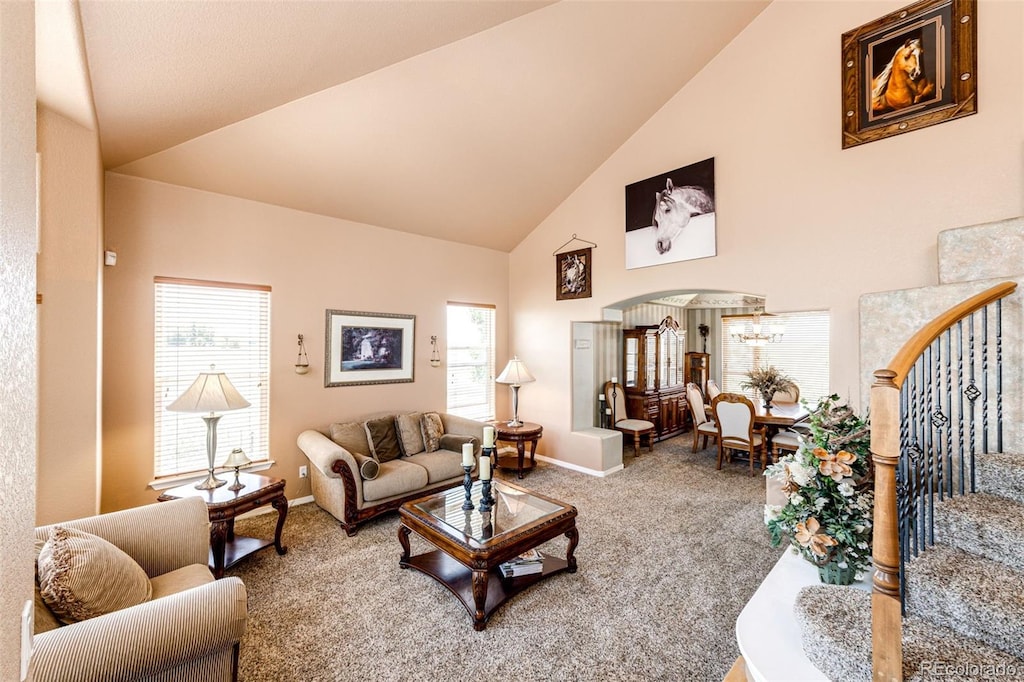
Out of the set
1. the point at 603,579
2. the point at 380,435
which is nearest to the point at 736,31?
the point at 603,579

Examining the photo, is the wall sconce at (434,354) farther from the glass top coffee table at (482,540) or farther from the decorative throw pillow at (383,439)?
the glass top coffee table at (482,540)

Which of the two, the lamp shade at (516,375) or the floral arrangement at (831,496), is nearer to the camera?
the floral arrangement at (831,496)

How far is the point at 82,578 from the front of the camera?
5.10ft

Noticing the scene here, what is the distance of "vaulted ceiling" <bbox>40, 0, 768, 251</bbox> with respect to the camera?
86.8 inches

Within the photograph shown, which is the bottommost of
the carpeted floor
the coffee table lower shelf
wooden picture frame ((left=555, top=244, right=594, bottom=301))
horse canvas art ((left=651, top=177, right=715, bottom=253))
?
the carpeted floor

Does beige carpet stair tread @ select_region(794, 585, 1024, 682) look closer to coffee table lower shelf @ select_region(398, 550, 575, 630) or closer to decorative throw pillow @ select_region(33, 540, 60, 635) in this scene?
coffee table lower shelf @ select_region(398, 550, 575, 630)

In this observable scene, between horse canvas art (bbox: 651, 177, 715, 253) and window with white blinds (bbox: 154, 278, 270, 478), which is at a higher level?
horse canvas art (bbox: 651, 177, 715, 253)

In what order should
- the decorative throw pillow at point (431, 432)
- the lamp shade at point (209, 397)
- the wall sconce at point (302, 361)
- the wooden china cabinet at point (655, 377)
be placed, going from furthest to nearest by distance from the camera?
the wooden china cabinet at point (655, 377) < the decorative throw pillow at point (431, 432) < the wall sconce at point (302, 361) < the lamp shade at point (209, 397)

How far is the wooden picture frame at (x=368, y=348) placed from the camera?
432 centimetres

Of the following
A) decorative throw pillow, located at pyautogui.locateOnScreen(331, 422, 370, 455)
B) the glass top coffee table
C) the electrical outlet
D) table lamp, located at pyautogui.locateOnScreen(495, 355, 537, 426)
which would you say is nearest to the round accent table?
table lamp, located at pyautogui.locateOnScreen(495, 355, 537, 426)

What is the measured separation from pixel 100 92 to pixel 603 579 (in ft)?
13.5

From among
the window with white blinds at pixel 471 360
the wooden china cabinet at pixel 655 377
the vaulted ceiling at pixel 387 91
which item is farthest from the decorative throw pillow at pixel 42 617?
the wooden china cabinet at pixel 655 377

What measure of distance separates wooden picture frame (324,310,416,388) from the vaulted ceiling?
109cm

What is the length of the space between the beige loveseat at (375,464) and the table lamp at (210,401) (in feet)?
2.48
